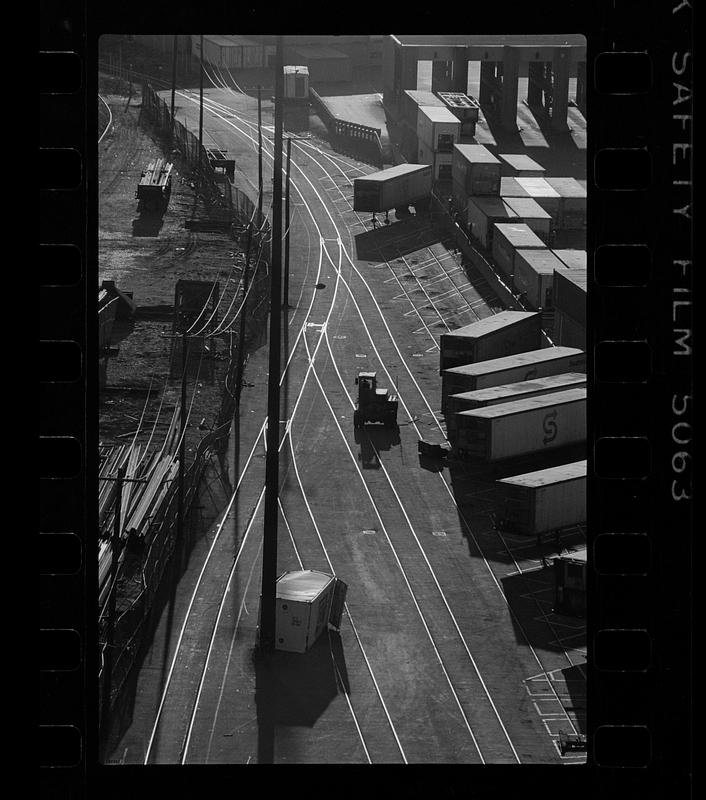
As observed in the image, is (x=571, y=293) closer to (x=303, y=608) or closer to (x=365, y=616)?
(x=365, y=616)

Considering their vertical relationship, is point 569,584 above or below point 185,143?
below

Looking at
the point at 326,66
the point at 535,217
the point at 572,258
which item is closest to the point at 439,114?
the point at 535,217

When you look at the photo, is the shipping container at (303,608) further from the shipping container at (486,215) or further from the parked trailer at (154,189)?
the parked trailer at (154,189)

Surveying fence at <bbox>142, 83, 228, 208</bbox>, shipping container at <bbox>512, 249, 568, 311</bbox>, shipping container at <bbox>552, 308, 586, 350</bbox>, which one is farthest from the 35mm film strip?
fence at <bbox>142, 83, 228, 208</bbox>
